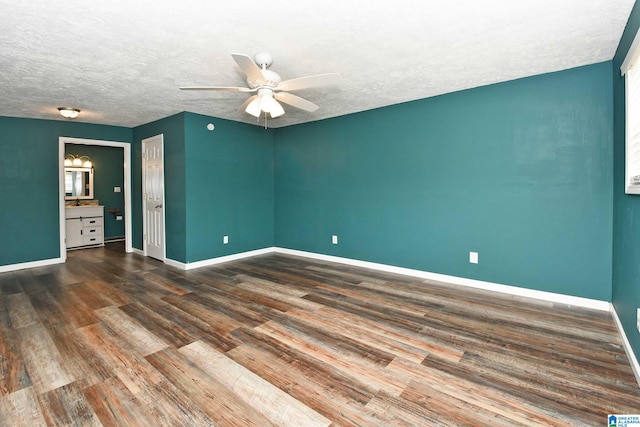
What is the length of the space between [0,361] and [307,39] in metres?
3.17

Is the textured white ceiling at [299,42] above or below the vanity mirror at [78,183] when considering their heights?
above

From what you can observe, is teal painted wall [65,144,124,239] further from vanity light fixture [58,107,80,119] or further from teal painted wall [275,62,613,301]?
teal painted wall [275,62,613,301]

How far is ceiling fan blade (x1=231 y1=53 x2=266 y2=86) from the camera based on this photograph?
216 centimetres

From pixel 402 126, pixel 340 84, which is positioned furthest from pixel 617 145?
pixel 340 84

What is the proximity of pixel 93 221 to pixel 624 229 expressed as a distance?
8262 mm

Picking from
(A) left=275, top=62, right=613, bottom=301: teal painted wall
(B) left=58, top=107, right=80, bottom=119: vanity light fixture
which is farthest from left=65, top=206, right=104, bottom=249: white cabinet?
(A) left=275, top=62, right=613, bottom=301: teal painted wall

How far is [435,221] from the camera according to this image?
4.14 m

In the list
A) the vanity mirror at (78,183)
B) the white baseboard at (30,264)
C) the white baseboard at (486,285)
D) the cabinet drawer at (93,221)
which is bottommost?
the white baseboard at (486,285)

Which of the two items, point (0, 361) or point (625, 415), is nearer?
point (625, 415)

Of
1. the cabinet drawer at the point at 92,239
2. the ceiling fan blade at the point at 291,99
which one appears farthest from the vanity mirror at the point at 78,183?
the ceiling fan blade at the point at 291,99

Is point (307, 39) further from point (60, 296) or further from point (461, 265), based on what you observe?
point (60, 296)

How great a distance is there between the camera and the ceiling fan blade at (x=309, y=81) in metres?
2.46

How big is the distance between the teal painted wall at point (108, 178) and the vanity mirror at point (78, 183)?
10 centimetres

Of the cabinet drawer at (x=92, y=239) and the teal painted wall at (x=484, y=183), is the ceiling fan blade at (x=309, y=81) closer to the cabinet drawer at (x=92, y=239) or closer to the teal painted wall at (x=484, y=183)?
the teal painted wall at (x=484, y=183)
